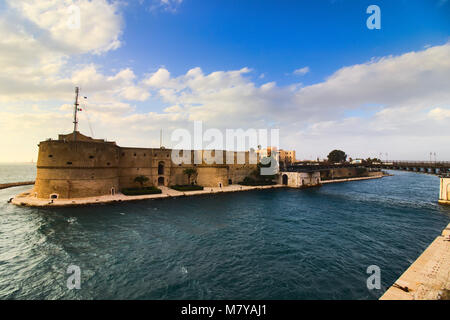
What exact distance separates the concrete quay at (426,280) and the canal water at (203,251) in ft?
4.33

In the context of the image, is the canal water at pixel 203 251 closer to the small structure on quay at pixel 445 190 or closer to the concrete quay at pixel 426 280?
the concrete quay at pixel 426 280

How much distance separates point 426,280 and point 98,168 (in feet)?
140

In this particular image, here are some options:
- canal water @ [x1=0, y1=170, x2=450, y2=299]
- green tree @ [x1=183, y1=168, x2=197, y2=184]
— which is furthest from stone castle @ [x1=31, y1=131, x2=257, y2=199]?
canal water @ [x1=0, y1=170, x2=450, y2=299]

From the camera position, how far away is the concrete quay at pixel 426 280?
989 cm

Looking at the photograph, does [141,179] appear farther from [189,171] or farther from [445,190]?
[445,190]

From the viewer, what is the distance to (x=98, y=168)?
36250 mm

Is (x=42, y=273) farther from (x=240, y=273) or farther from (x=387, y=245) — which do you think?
(x=387, y=245)

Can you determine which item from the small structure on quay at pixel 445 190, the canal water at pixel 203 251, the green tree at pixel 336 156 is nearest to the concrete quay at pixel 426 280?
the canal water at pixel 203 251

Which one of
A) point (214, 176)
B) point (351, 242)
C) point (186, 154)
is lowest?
point (351, 242)

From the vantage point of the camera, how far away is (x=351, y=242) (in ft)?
63.4

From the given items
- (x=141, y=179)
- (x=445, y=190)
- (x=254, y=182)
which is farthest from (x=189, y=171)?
(x=445, y=190)

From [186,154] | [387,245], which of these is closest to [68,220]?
[186,154]

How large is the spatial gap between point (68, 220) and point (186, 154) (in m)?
30.3

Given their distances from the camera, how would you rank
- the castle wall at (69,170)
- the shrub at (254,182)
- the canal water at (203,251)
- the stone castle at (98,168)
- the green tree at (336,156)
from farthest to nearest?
the green tree at (336,156) → the shrub at (254,182) → the stone castle at (98,168) → the castle wall at (69,170) → the canal water at (203,251)
